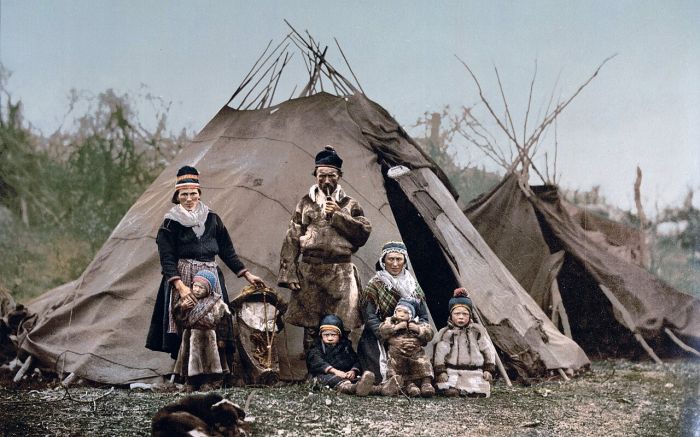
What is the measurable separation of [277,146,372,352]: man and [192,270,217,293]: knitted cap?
49 centimetres

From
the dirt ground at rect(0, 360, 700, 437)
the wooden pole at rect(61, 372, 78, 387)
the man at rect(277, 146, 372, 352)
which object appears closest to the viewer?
the dirt ground at rect(0, 360, 700, 437)

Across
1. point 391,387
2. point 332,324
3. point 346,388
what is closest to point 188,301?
point 332,324

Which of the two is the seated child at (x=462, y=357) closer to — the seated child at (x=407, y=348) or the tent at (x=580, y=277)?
the seated child at (x=407, y=348)

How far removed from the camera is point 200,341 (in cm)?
520

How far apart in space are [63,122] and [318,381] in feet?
38.1

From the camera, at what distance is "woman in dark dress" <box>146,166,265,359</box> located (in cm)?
536

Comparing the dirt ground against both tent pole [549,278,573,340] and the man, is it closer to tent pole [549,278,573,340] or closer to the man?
the man

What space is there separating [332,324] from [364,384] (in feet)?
1.64

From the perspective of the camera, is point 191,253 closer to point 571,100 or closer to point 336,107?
point 336,107

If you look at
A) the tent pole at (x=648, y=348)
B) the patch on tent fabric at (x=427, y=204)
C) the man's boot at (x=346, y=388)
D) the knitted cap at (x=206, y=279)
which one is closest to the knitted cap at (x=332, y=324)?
the man's boot at (x=346, y=388)

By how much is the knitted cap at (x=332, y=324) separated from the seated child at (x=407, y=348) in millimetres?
286

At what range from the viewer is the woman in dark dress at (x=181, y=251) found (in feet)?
17.6

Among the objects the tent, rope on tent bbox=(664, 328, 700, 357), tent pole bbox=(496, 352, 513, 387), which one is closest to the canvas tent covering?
tent pole bbox=(496, 352, 513, 387)

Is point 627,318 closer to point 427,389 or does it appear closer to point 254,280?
point 427,389
